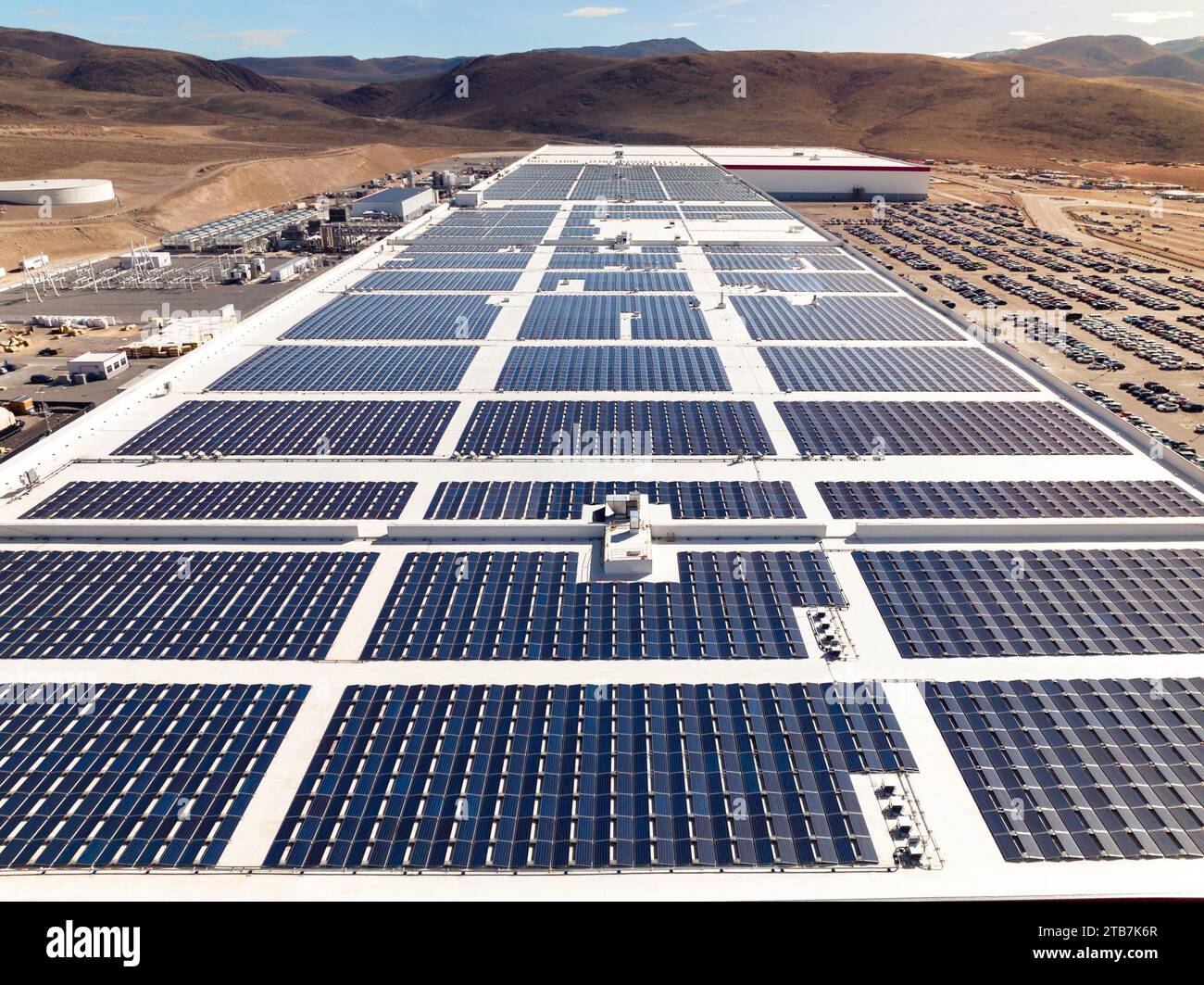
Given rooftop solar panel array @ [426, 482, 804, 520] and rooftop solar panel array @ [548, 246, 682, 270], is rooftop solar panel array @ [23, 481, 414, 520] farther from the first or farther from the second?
rooftop solar panel array @ [548, 246, 682, 270]

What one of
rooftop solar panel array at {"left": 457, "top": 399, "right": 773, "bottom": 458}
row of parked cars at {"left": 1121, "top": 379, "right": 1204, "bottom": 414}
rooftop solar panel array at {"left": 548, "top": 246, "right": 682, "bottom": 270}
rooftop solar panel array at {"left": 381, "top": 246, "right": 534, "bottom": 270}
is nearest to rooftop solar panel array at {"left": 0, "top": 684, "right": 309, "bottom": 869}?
rooftop solar panel array at {"left": 457, "top": 399, "right": 773, "bottom": 458}

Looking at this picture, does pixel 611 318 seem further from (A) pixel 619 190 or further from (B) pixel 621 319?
(A) pixel 619 190

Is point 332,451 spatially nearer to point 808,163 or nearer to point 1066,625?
point 1066,625

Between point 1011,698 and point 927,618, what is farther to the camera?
point 927,618

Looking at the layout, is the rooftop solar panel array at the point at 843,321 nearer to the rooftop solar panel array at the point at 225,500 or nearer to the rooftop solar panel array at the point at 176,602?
the rooftop solar panel array at the point at 225,500

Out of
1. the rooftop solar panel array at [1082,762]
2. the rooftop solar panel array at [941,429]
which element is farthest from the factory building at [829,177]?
the rooftop solar panel array at [1082,762]

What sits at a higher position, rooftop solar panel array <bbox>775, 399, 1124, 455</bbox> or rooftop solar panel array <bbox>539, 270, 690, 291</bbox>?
rooftop solar panel array <bbox>539, 270, 690, 291</bbox>
